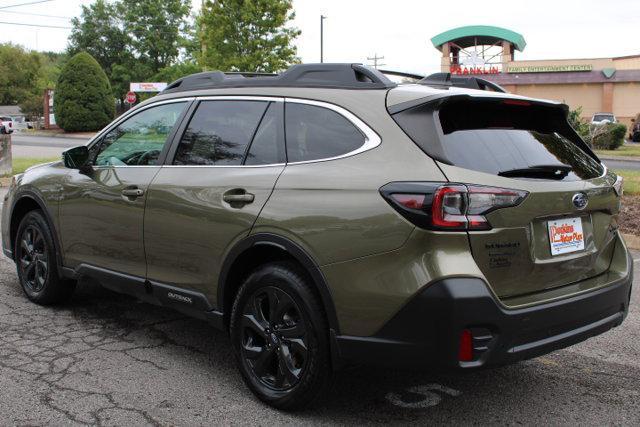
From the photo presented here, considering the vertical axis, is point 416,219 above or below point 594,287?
above

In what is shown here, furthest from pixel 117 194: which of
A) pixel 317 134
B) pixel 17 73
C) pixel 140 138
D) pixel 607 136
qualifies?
pixel 17 73

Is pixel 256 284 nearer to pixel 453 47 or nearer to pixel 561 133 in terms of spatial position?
pixel 561 133

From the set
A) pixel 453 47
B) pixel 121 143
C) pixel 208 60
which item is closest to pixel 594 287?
pixel 121 143

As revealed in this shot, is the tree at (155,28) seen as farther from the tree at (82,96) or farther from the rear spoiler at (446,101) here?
the rear spoiler at (446,101)

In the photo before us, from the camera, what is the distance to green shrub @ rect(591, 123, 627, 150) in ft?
91.9

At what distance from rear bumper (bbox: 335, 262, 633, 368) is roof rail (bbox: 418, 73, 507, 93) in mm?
1378

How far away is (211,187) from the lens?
371 cm

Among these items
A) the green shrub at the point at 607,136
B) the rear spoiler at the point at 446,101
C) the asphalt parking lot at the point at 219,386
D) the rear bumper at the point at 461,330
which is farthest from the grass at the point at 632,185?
the green shrub at the point at 607,136

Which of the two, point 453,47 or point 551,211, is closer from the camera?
point 551,211

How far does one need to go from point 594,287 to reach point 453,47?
60.6 metres

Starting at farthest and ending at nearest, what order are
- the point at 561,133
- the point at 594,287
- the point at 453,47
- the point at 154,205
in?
the point at 453,47
the point at 154,205
the point at 561,133
the point at 594,287

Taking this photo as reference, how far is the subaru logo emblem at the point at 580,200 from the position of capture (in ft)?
10.5

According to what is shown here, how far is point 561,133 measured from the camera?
146 inches

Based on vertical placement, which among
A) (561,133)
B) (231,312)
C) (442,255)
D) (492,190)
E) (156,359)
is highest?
(561,133)
